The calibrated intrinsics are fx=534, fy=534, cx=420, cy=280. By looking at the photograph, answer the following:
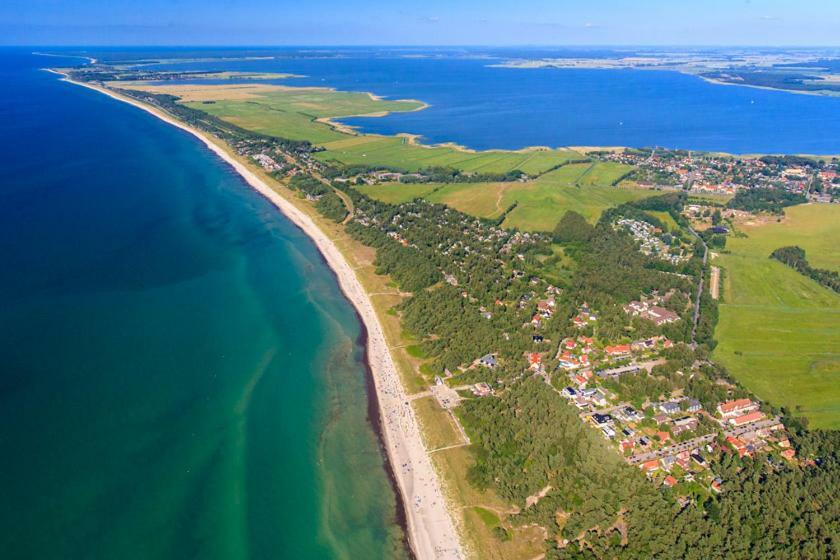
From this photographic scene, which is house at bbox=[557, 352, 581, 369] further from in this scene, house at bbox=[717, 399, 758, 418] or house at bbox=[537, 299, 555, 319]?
house at bbox=[717, 399, 758, 418]

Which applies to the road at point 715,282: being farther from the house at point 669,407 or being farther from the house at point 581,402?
the house at point 581,402

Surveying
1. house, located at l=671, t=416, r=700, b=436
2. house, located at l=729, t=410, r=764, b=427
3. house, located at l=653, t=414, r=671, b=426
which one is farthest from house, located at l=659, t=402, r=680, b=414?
house, located at l=729, t=410, r=764, b=427

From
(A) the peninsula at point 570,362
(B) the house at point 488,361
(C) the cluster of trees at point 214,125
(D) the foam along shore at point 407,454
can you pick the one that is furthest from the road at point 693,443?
(C) the cluster of trees at point 214,125

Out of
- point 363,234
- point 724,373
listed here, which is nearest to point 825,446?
point 724,373

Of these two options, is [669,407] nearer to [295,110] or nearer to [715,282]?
[715,282]

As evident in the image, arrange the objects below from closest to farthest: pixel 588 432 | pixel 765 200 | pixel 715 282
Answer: pixel 588 432 < pixel 715 282 < pixel 765 200

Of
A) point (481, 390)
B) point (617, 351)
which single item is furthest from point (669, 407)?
point (481, 390)
